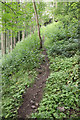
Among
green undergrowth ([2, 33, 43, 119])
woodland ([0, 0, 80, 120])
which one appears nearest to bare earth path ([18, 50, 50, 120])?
woodland ([0, 0, 80, 120])

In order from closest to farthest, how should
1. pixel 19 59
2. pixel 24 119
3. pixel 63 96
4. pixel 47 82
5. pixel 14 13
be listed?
pixel 24 119, pixel 63 96, pixel 47 82, pixel 14 13, pixel 19 59

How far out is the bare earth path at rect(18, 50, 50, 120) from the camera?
126 inches

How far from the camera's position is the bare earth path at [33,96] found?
3193 mm

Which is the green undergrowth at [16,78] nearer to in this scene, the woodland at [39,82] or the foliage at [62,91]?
the woodland at [39,82]

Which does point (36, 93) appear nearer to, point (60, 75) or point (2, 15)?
point (60, 75)

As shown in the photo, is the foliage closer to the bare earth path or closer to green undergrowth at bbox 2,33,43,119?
the bare earth path

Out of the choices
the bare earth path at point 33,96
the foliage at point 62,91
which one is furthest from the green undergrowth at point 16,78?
the foliage at point 62,91

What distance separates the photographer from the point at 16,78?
16.0 feet

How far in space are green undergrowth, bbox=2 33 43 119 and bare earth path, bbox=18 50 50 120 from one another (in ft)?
0.65

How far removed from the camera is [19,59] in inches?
230

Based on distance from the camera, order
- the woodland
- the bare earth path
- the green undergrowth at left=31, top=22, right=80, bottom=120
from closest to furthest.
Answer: the green undergrowth at left=31, top=22, right=80, bottom=120 < the woodland < the bare earth path

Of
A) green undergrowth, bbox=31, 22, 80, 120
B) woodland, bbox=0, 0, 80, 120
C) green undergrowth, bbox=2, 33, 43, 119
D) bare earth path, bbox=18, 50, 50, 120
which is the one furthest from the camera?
green undergrowth, bbox=2, 33, 43, 119

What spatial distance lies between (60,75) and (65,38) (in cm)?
316

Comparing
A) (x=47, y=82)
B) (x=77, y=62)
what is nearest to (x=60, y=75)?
(x=47, y=82)
